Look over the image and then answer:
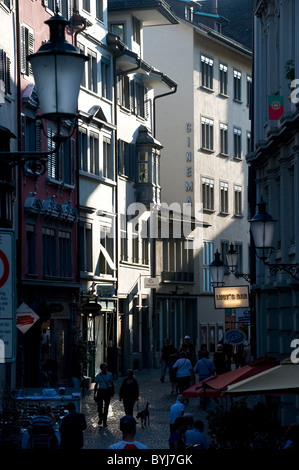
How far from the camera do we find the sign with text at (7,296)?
7871 millimetres

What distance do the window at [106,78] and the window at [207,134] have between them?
15.0m

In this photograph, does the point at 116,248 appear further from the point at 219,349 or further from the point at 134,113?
the point at 219,349

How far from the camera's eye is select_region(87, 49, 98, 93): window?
48747mm

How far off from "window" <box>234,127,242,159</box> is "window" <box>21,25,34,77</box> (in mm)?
31537

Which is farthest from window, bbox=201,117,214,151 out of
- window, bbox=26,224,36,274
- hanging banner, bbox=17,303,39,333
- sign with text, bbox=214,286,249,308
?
hanging banner, bbox=17,303,39,333

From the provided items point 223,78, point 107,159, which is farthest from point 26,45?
point 223,78

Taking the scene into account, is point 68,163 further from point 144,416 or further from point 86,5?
point 144,416

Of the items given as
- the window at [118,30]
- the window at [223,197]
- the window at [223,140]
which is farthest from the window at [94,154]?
the window at [223,197]

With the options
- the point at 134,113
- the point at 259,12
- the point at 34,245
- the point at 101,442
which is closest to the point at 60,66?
the point at 101,442

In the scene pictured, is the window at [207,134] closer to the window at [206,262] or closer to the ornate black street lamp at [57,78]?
the window at [206,262]

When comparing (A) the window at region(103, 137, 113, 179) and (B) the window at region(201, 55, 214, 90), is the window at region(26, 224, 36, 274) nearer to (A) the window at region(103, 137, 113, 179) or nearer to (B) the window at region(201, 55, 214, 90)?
(A) the window at region(103, 137, 113, 179)

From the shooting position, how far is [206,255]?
66.3 metres

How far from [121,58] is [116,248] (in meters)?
8.04

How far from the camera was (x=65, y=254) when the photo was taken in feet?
148
